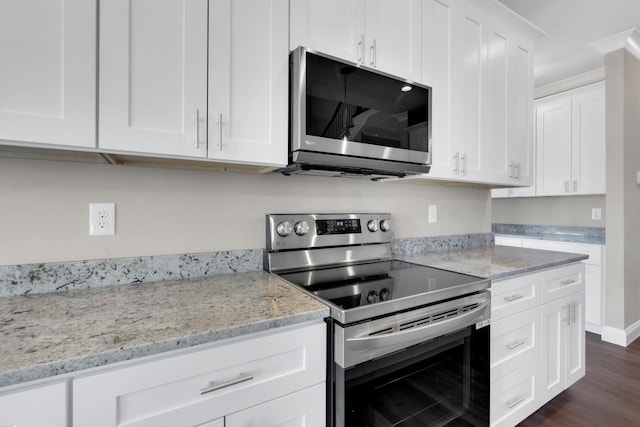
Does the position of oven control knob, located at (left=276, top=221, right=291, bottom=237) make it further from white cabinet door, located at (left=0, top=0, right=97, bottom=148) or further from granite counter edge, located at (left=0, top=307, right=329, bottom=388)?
white cabinet door, located at (left=0, top=0, right=97, bottom=148)

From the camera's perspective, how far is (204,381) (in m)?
0.76

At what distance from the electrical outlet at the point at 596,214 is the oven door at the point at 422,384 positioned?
3096mm

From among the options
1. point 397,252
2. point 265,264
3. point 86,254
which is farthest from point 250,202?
point 397,252

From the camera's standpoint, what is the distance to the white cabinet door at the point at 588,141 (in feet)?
9.84

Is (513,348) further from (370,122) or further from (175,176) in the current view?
(175,176)

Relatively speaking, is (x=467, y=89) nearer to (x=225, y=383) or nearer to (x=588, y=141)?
(x=225, y=383)

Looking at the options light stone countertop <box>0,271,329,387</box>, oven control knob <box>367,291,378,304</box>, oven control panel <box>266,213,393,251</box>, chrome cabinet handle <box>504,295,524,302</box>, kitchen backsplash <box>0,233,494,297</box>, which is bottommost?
chrome cabinet handle <box>504,295,524,302</box>

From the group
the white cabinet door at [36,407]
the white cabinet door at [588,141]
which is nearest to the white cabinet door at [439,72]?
the white cabinet door at [36,407]

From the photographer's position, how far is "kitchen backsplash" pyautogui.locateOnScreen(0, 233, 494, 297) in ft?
3.34

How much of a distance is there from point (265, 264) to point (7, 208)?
3.06 ft

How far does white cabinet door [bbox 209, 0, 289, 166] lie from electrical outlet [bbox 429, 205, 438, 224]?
1287mm

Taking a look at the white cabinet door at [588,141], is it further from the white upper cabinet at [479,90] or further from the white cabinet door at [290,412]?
the white cabinet door at [290,412]

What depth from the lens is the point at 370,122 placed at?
4.47ft

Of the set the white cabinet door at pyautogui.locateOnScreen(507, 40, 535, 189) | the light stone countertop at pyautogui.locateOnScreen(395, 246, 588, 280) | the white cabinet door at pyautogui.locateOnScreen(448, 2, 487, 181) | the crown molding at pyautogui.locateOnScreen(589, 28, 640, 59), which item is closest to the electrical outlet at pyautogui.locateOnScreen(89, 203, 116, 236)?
the light stone countertop at pyautogui.locateOnScreen(395, 246, 588, 280)
